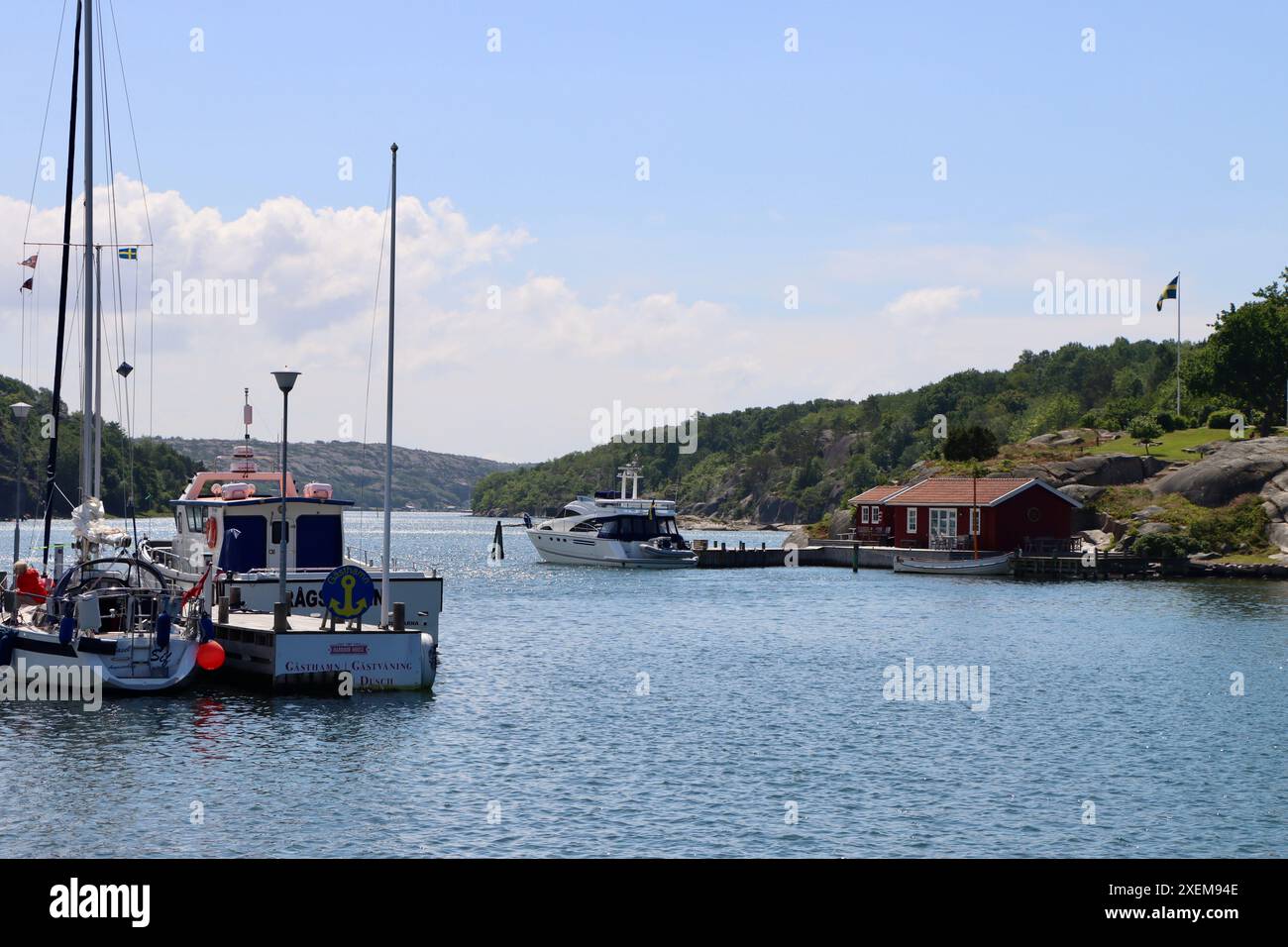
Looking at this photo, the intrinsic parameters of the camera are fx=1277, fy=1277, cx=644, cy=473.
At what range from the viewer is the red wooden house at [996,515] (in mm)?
91188

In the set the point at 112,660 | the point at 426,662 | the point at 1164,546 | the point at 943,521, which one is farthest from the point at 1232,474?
the point at 112,660

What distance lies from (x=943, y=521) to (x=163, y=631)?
236ft

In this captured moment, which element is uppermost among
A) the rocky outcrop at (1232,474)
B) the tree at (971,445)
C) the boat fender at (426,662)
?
the tree at (971,445)

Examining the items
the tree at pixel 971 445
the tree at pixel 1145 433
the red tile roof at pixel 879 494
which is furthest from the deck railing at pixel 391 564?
the tree at pixel 1145 433

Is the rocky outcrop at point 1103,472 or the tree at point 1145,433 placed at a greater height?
the tree at point 1145,433

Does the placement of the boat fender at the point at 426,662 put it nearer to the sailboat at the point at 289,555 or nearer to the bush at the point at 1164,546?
the sailboat at the point at 289,555

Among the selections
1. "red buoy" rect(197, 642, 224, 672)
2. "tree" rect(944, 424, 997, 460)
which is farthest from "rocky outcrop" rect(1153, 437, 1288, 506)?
"red buoy" rect(197, 642, 224, 672)

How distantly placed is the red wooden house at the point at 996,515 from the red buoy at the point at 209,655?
67967 millimetres

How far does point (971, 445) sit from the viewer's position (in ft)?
357
